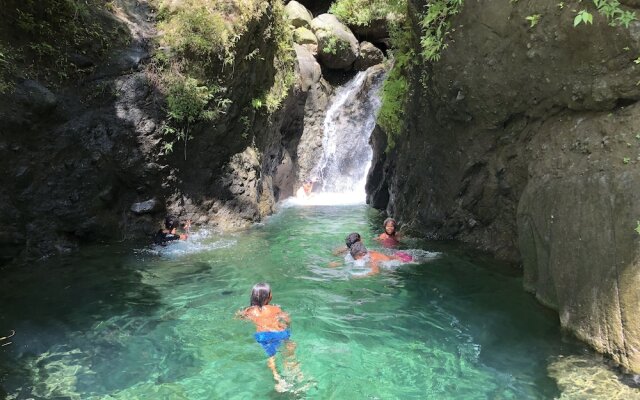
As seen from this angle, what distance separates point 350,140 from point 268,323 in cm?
1361

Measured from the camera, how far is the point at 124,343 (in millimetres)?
5293

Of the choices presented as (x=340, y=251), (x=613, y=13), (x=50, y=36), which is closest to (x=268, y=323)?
(x=340, y=251)

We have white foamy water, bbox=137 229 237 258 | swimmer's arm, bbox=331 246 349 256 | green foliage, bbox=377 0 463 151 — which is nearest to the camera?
green foliage, bbox=377 0 463 151

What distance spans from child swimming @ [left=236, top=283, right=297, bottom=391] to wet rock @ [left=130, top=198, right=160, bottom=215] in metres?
4.98

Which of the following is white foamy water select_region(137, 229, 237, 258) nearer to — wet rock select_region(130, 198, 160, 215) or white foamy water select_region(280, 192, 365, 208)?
wet rock select_region(130, 198, 160, 215)

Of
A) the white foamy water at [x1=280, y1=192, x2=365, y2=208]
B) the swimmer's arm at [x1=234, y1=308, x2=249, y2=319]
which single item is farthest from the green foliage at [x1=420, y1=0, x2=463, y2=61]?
the white foamy water at [x1=280, y1=192, x2=365, y2=208]

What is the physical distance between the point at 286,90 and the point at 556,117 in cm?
888

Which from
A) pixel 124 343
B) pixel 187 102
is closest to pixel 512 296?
pixel 124 343

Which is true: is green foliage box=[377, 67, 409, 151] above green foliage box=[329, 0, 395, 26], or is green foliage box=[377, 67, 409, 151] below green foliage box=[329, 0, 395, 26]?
below

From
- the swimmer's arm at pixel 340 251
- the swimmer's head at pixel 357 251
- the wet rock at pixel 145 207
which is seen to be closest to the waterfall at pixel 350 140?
the wet rock at pixel 145 207

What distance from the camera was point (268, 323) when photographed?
543 centimetres

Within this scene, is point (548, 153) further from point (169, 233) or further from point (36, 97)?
point (36, 97)

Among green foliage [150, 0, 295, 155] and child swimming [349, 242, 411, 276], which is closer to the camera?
child swimming [349, 242, 411, 276]

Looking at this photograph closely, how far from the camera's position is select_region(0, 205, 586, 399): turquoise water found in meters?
4.45
